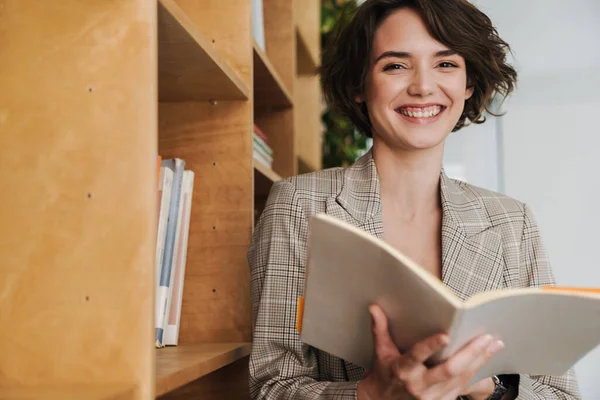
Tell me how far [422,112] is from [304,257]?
0.38 metres

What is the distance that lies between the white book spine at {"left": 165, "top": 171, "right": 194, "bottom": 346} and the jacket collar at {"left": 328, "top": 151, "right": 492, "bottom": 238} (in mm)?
288

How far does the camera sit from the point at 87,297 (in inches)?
33.8

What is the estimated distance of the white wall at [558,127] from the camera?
3.60 metres

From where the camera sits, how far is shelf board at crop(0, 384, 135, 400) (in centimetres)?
77

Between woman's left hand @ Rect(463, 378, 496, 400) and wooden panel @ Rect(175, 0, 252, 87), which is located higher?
wooden panel @ Rect(175, 0, 252, 87)

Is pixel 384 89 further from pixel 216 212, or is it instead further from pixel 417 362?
pixel 417 362

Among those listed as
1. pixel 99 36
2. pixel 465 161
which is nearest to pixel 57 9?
pixel 99 36

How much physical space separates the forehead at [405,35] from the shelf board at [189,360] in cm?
68

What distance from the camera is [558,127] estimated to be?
3.66 metres

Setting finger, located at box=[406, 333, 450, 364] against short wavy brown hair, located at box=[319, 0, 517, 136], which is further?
short wavy brown hair, located at box=[319, 0, 517, 136]

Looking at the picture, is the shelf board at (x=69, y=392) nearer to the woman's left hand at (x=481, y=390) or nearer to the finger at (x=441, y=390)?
the finger at (x=441, y=390)

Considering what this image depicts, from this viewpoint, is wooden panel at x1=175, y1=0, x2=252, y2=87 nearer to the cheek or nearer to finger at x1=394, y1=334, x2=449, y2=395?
the cheek

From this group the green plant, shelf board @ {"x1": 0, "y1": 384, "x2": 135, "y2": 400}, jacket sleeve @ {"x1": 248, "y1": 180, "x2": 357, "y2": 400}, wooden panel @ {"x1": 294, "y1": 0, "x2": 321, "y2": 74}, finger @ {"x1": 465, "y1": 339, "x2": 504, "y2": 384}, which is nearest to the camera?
shelf board @ {"x1": 0, "y1": 384, "x2": 135, "y2": 400}

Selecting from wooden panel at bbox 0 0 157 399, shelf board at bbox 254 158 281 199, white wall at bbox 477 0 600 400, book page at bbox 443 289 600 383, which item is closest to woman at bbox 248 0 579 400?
book page at bbox 443 289 600 383
